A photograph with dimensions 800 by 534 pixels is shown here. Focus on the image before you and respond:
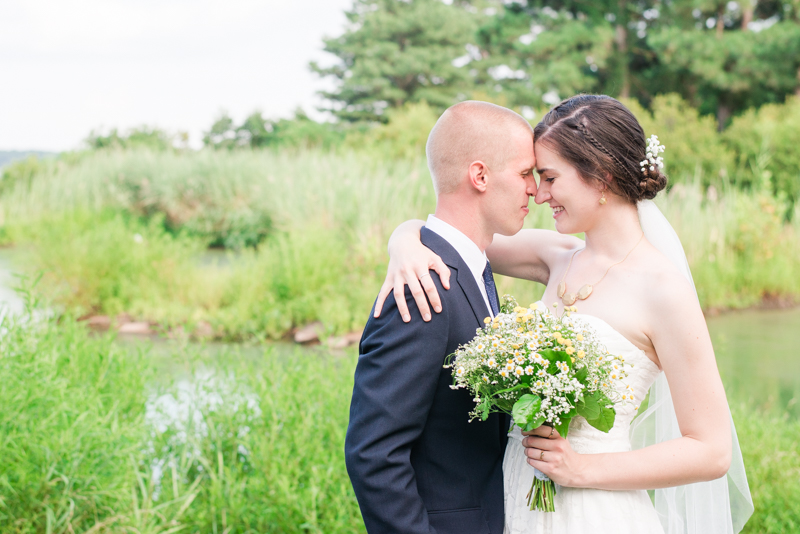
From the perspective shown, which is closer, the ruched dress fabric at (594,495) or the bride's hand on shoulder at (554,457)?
the bride's hand on shoulder at (554,457)

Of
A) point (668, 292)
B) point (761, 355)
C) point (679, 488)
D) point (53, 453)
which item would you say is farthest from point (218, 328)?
point (668, 292)

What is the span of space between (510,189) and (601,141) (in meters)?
0.39

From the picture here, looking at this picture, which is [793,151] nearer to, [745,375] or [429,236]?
[745,375]

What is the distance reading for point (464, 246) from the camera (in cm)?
214

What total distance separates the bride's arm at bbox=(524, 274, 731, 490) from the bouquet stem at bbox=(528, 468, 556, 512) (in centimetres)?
6

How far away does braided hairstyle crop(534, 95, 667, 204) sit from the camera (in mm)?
2238

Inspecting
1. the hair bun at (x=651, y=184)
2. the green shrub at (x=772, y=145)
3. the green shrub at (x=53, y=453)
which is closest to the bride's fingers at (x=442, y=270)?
the hair bun at (x=651, y=184)

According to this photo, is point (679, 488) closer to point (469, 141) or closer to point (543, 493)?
point (543, 493)

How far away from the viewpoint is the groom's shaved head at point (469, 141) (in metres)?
2.15

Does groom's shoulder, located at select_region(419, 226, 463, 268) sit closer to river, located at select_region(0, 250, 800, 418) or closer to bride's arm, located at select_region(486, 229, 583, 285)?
bride's arm, located at select_region(486, 229, 583, 285)

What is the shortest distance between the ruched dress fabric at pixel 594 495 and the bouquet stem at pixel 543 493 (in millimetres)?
92

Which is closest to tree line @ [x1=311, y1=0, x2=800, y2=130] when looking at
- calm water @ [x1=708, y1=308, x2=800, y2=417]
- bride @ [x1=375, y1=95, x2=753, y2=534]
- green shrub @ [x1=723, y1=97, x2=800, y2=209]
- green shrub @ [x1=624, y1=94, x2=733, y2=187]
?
green shrub @ [x1=723, y1=97, x2=800, y2=209]

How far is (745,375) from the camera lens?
7238 mm

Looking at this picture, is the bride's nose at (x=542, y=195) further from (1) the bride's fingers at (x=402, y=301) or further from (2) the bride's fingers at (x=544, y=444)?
(2) the bride's fingers at (x=544, y=444)
